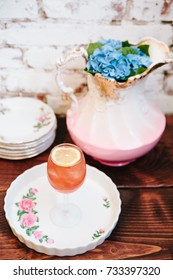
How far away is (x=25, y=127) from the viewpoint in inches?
41.6

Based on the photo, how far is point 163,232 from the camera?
835 millimetres

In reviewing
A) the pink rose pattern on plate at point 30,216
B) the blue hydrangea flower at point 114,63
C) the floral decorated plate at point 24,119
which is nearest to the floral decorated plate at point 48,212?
the pink rose pattern on plate at point 30,216

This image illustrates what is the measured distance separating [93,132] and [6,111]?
299mm

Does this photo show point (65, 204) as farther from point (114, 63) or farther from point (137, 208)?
point (114, 63)

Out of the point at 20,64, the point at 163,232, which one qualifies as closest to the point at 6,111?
the point at 20,64

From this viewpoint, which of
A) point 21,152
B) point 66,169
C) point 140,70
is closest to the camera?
point 66,169

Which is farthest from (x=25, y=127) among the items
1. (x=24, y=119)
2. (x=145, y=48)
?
(x=145, y=48)

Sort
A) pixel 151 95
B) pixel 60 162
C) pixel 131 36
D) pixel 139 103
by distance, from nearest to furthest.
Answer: pixel 60 162 → pixel 139 103 → pixel 131 36 → pixel 151 95

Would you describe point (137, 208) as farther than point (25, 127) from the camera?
No

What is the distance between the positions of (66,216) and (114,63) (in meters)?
0.34

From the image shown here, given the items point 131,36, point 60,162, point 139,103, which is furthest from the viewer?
point 131,36

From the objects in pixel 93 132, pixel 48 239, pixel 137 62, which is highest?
pixel 137 62

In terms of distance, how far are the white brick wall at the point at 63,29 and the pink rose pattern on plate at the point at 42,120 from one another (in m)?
0.09

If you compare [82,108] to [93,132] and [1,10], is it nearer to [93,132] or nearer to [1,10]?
[93,132]
